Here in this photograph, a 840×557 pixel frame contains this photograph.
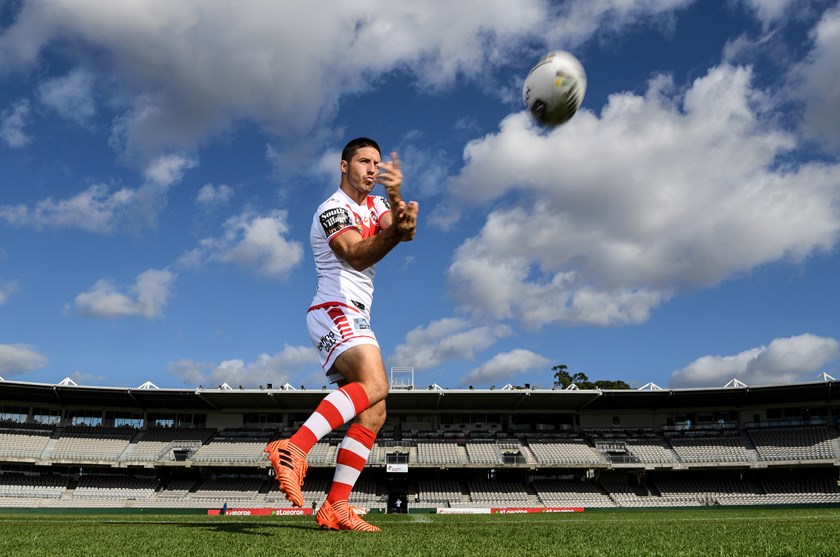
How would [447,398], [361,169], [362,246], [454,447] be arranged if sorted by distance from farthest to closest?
[454,447] → [447,398] → [361,169] → [362,246]

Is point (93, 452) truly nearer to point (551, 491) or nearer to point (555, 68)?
point (551, 491)

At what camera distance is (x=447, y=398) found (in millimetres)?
42469

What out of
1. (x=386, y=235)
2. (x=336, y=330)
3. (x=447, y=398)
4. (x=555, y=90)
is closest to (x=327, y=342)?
(x=336, y=330)

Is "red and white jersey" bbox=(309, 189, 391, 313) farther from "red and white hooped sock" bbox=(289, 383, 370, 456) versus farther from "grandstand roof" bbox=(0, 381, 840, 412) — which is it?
"grandstand roof" bbox=(0, 381, 840, 412)

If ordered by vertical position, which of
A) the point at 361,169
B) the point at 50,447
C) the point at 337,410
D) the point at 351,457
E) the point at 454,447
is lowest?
the point at 351,457

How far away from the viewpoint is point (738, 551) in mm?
3273

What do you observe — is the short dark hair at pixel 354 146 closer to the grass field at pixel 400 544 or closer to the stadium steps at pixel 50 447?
the grass field at pixel 400 544

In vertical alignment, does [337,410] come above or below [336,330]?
below

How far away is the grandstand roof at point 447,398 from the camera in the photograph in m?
41.0

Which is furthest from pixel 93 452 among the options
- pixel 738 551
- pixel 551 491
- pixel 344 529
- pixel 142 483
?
pixel 738 551

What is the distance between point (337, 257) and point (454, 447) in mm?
39927

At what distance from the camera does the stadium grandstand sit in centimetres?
4031

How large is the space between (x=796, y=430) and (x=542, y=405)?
17850mm

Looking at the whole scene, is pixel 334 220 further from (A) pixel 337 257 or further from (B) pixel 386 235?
(B) pixel 386 235
